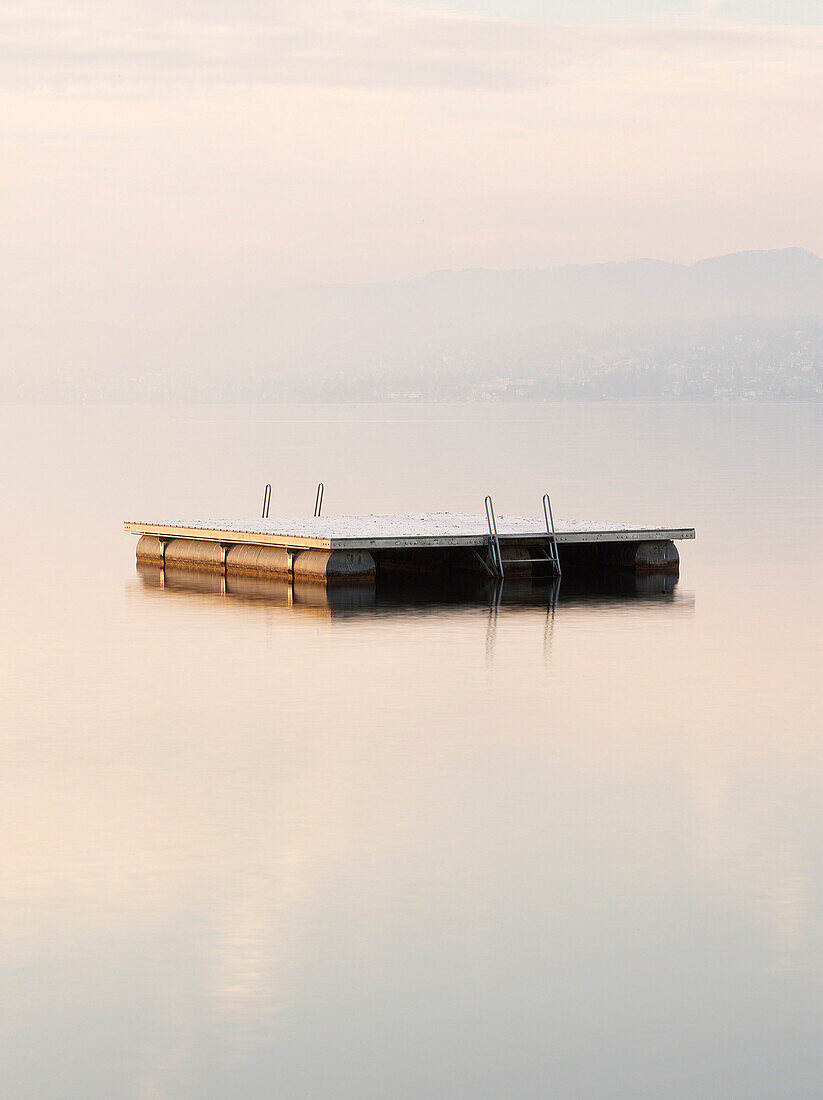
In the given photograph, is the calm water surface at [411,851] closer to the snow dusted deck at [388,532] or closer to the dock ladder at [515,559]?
the snow dusted deck at [388,532]

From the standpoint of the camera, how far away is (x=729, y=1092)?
639cm

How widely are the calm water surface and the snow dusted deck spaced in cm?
180

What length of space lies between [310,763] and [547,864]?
2875 millimetres

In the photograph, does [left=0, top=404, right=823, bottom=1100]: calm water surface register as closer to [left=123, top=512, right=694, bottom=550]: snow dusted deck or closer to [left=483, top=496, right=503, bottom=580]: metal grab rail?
[left=123, top=512, right=694, bottom=550]: snow dusted deck

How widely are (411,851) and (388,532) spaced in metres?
13.9

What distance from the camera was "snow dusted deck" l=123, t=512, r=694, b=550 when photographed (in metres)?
22.5

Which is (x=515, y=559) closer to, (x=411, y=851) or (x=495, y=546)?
(x=495, y=546)

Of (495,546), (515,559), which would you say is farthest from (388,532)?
(515,559)

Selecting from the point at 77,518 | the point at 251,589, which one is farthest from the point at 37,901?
the point at 77,518

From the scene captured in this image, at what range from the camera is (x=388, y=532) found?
23281 millimetres

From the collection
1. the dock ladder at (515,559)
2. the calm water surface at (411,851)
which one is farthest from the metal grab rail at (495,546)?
the calm water surface at (411,851)

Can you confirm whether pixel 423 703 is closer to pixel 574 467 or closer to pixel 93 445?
pixel 574 467

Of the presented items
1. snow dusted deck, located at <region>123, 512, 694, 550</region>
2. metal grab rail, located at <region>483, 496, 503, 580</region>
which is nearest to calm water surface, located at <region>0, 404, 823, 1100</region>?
snow dusted deck, located at <region>123, 512, 694, 550</region>

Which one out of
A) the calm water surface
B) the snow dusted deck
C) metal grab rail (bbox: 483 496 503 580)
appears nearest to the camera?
the calm water surface
